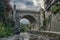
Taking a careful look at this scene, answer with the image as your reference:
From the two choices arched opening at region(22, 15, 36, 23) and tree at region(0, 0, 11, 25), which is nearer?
tree at region(0, 0, 11, 25)

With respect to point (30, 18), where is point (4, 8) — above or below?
above

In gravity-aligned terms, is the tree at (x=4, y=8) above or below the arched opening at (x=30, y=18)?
above

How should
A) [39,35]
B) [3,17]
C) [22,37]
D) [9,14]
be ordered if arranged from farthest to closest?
1. [9,14]
2. [3,17]
3. [22,37]
4. [39,35]

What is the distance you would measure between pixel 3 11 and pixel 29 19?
10.2 m

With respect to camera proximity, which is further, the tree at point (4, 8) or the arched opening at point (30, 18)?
the arched opening at point (30, 18)

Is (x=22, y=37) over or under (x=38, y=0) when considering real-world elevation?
under

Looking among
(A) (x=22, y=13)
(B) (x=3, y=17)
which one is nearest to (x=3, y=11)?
(B) (x=3, y=17)

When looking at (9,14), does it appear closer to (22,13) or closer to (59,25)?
(22,13)

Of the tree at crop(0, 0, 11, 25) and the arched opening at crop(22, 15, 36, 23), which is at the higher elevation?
the tree at crop(0, 0, 11, 25)

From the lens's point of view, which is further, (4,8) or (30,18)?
(30,18)

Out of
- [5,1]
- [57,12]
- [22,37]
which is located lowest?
[22,37]

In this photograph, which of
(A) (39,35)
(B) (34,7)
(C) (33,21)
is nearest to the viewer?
(A) (39,35)

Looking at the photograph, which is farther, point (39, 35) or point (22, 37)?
point (22, 37)

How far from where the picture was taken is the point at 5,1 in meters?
16.4
